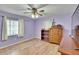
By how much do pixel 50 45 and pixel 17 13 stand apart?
60 centimetres

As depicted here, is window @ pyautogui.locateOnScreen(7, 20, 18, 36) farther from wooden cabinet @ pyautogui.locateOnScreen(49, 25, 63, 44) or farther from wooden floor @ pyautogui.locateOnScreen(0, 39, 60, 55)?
wooden cabinet @ pyautogui.locateOnScreen(49, 25, 63, 44)

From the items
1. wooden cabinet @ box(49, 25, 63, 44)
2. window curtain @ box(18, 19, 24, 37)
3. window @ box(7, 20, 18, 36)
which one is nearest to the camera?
window @ box(7, 20, 18, 36)

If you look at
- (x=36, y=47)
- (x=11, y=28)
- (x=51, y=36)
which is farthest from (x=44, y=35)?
(x=11, y=28)

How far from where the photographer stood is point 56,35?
1.43 m

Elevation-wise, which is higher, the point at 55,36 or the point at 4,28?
the point at 4,28

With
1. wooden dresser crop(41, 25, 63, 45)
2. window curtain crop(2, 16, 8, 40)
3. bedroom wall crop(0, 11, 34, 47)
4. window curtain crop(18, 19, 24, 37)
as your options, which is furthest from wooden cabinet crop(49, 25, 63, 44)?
window curtain crop(2, 16, 8, 40)

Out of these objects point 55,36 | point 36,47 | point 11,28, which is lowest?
point 36,47

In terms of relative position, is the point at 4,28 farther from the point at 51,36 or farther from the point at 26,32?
the point at 51,36

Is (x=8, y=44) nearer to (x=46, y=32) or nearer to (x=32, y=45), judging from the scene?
(x=32, y=45)

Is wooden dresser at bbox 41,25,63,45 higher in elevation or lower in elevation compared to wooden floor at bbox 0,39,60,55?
higher

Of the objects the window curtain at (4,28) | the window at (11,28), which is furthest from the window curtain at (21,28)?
the window curtain at (4,28)

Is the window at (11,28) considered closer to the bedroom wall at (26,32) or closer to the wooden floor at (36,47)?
the bedroom wall at (26,32)
